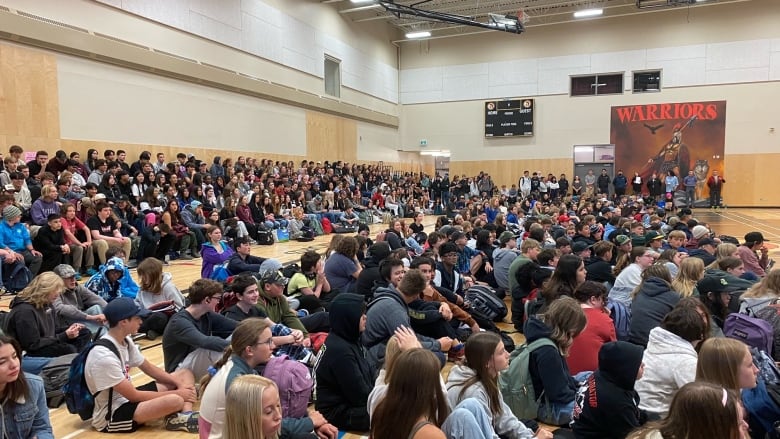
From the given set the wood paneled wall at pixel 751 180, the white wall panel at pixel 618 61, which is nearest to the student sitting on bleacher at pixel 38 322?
the white wall panel at pixel 618 61

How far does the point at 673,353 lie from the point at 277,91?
16948mm

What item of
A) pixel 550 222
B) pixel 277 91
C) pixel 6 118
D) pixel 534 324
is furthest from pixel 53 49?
pixel 534 324

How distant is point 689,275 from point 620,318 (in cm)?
87

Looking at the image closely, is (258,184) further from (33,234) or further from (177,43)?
(33,234)

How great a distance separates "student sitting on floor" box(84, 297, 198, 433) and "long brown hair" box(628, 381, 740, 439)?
114 inches

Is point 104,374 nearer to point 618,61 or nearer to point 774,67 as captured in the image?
point 618,61

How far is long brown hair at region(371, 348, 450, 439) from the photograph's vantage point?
2084mm

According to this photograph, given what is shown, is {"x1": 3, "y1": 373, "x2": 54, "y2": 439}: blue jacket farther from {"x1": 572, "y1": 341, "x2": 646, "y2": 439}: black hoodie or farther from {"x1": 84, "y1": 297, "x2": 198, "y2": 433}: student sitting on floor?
{"x1": 572, "y1": 341, "x2": 646, "y2": 439}: black hoodie

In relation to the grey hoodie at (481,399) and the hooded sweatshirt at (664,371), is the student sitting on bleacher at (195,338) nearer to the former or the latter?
the grey hoodie at (481,399)

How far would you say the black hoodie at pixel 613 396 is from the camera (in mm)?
2637

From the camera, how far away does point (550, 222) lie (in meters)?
10.1

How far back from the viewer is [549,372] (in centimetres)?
337

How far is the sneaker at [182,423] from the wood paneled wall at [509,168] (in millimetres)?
23109

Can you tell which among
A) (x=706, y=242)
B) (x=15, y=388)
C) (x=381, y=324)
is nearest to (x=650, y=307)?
(x=381, y=324)
